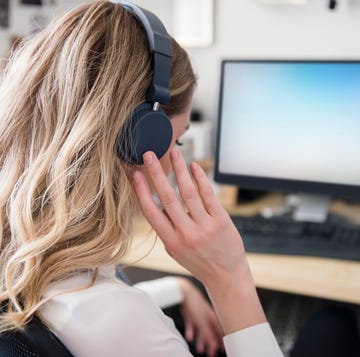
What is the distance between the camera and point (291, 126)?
133 cm

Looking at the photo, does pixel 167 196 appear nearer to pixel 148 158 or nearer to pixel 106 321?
pixel 148 158

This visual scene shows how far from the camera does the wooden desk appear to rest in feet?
3.25

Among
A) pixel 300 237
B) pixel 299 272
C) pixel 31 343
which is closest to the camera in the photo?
pixel 31 343

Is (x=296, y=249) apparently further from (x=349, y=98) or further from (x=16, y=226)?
(x=16, y=226)

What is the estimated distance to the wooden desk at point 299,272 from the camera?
3.25ft

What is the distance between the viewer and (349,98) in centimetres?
127

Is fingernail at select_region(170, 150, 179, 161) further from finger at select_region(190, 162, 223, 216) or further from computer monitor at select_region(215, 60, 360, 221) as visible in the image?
computer monitor at select_region(215, 60, 360, 221)

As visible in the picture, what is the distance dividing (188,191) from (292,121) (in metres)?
0.72

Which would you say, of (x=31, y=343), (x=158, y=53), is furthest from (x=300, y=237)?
(x=31, y=343)

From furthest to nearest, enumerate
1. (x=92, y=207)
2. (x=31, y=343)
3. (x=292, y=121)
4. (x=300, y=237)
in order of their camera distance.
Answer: (x=292, y=121), (x=300, y=237), (x=92, y=207), (x=31, y=343)

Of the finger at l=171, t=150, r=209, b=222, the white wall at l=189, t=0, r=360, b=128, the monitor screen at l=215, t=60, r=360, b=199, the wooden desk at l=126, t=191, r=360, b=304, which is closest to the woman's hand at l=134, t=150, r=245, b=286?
the finger at l=171, t=150, r=209, b=222

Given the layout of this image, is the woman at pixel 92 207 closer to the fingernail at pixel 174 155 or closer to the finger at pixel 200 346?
the fingernail at pixel 174 155

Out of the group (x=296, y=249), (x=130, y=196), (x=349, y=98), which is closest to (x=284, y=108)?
(x=349, y=98)

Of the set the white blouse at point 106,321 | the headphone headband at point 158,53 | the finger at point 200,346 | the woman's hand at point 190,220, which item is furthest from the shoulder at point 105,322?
the finger at point 200,346
